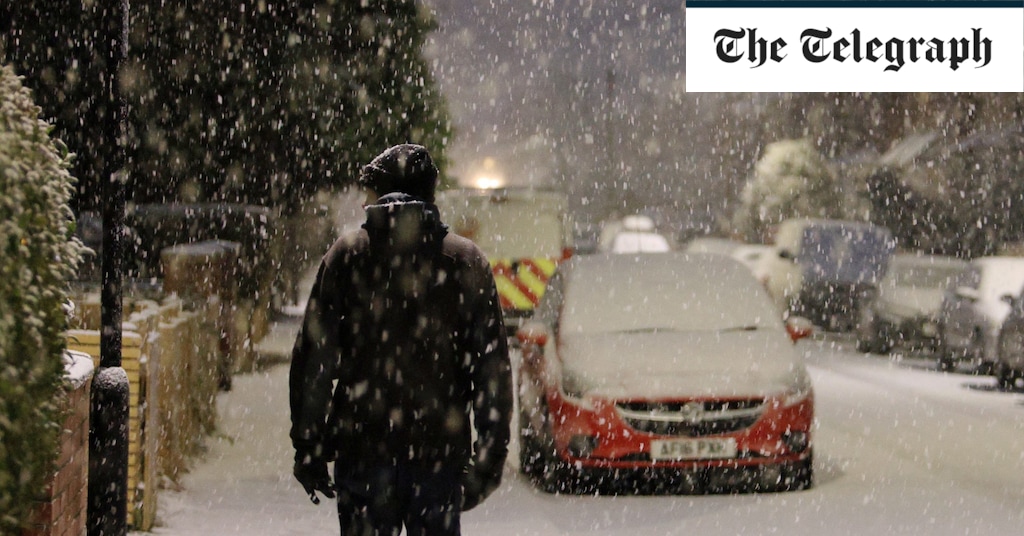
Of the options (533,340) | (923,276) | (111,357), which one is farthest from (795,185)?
(111,357)

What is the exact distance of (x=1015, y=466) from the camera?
9.95 meters

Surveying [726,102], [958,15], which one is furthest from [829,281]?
[726,102]

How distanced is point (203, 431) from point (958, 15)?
28.5 feet

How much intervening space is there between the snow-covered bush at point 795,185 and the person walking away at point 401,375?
139 feet

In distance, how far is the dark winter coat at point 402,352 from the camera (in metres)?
3.71

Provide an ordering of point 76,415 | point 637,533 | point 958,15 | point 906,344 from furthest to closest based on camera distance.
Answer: point 906,344, point 958,15, point 637,533, point 76,415

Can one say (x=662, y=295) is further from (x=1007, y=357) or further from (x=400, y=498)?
(x=1007, y=357)

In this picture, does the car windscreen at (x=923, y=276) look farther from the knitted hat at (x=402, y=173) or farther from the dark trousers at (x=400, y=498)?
the dark trousers at (x=400, y=498)

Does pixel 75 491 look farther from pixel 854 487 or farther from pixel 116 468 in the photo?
pixel 854 487

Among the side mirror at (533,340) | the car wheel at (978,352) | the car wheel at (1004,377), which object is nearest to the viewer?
the side mirror at (533,340)

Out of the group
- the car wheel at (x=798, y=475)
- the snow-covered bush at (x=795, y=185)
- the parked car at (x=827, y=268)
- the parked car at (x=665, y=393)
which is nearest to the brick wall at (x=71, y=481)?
the parked car at (x=665, y=393)

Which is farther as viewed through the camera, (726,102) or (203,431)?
(726,102)

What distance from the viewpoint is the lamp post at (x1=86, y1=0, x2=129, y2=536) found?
5371 mm

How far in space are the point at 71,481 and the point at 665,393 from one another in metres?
4.05
